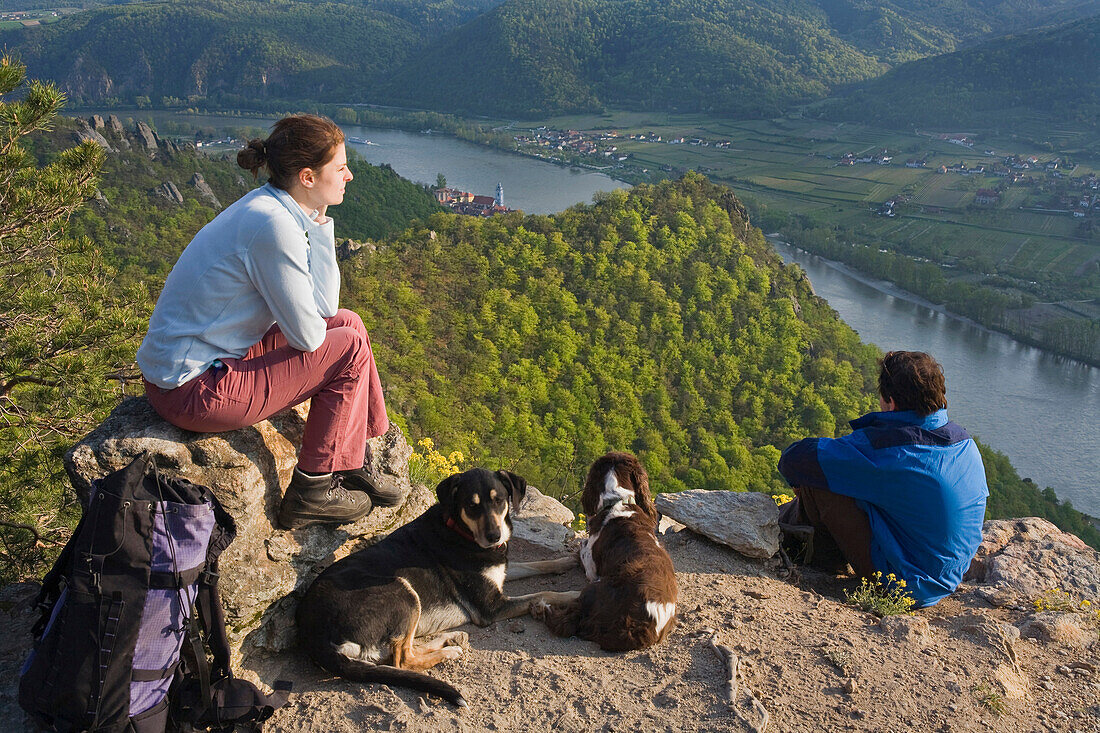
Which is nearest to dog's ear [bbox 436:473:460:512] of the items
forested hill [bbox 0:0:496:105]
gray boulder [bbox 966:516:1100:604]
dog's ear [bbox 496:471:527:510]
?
dog's ear [bbox 496:471:527:510]

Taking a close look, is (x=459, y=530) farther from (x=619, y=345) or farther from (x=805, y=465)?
(x=619, y=345)

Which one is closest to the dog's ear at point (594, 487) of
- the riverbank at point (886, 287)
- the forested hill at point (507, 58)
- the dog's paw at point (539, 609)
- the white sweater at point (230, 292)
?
the dog's paw at point (539, 609)

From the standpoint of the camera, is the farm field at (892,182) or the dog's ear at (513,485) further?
the farm field at (892,182)

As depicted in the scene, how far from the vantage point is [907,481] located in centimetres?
473

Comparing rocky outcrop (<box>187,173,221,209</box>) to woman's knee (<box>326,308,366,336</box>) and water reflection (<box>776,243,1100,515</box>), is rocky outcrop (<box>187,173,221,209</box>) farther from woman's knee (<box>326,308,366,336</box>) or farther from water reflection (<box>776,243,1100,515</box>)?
woman's knee (<box>326,308,366,336</box>)

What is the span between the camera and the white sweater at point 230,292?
3484 mm

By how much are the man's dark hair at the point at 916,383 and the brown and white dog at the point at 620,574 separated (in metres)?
1.72

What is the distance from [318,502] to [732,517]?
316 cm

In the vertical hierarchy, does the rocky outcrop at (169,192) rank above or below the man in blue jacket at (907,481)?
below

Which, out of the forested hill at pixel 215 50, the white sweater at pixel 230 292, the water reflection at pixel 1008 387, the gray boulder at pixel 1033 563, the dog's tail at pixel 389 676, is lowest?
the water reflection at pixel 1008 387

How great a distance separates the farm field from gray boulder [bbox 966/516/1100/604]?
5736 centimetres

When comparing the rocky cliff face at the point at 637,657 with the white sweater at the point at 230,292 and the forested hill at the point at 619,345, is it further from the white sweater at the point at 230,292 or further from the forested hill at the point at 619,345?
the forested hill at the point at 619,345

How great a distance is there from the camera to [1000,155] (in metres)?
80.8

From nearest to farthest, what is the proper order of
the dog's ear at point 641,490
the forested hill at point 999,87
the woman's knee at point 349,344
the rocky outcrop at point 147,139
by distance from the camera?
the woman's knee at point 349,344 < the dog's ear at point 641,490 < the rocky outcrop at point 147,139 < the forested hill at point 999,87
